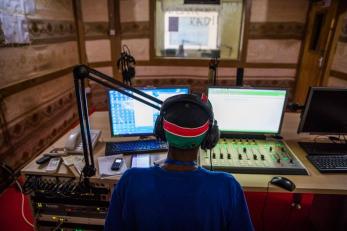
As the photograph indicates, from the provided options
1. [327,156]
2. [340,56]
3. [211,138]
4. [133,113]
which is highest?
[340,56]

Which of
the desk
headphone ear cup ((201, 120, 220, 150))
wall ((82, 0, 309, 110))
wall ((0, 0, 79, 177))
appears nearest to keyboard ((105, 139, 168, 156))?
the desk

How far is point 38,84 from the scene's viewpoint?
119 inches

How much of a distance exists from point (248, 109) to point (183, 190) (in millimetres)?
1051

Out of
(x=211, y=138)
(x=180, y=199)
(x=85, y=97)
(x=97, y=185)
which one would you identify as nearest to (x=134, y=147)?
(x=97, y=185)

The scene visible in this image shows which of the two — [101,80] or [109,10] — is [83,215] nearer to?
[101,80]

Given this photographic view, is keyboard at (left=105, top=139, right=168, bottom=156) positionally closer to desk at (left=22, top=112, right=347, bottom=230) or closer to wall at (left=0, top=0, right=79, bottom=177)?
desk at (left=22, top=112, right=347, bottom=230)

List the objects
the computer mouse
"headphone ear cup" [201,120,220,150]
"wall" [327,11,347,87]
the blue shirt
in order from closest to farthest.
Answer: the blue shirt, "headphone ear cup" [201,120,220,150], the computer mouse, "wall" [327,11,347,87]

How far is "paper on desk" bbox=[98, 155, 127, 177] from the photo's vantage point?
137cm

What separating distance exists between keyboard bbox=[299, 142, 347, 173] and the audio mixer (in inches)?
4.9

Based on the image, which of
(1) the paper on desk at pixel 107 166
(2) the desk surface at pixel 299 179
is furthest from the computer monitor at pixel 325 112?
(1) the paper on desk at pixel 107 166

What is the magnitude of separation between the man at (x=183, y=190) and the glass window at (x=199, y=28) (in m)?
4.77

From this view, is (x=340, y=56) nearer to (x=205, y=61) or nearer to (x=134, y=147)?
(x=205, y=61)

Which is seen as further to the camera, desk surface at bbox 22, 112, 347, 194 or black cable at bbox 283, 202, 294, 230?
black cable at bbox 283, 202, 294, 230

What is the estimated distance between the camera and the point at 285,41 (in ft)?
14.9
